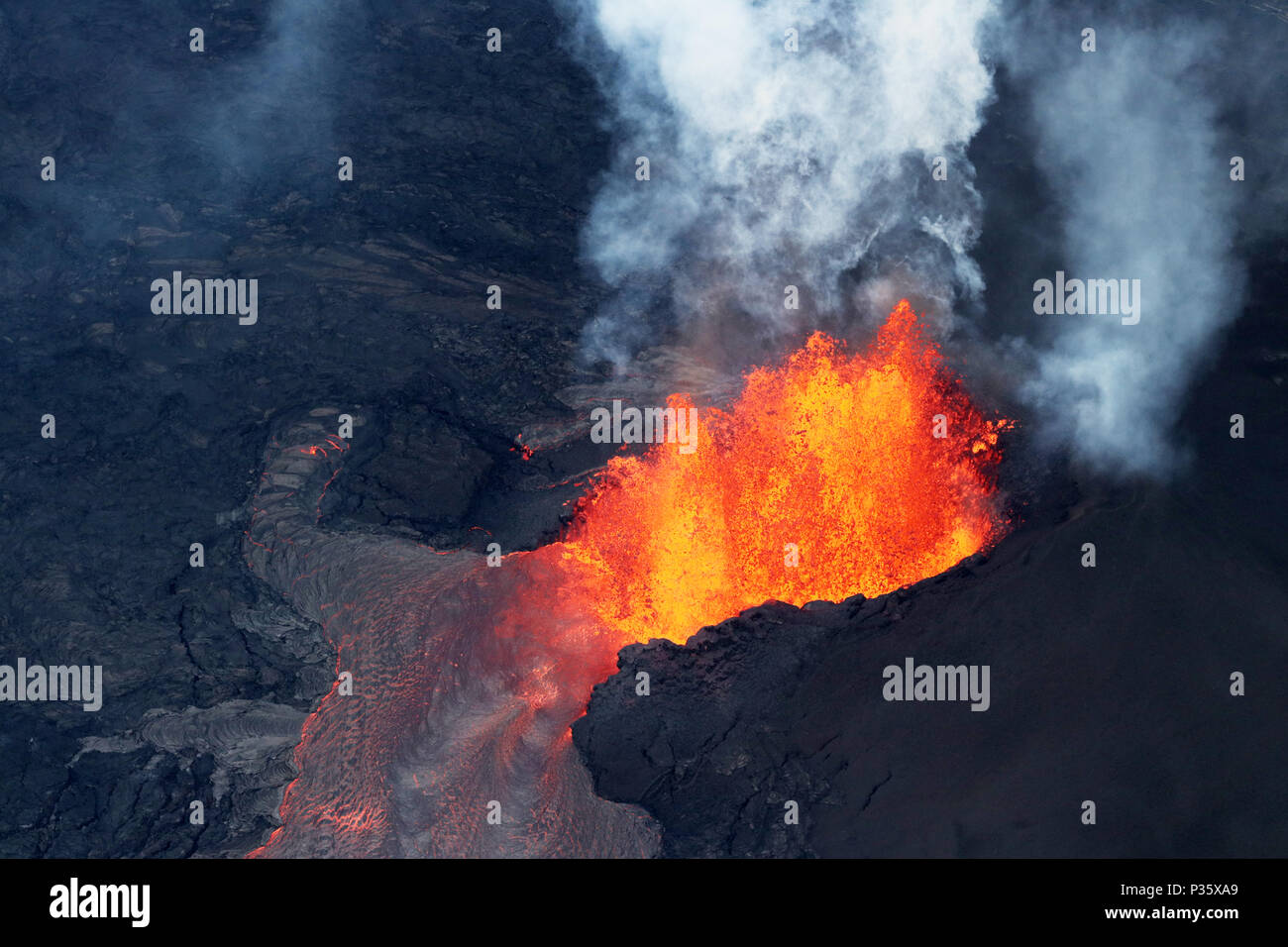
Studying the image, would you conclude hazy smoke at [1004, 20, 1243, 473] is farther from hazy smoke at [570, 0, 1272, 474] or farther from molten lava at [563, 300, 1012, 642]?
molten lava at [563, 300, 1012, 642]

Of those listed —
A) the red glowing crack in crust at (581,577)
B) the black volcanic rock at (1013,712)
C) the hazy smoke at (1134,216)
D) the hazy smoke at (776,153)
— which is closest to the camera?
the black volcanic rock at (1013,712)

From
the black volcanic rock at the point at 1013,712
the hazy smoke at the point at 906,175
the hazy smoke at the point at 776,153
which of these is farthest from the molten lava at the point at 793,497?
the black volcanic rock at the point at 1013,712

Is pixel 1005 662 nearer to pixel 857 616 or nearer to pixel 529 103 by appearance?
pixel 857 616

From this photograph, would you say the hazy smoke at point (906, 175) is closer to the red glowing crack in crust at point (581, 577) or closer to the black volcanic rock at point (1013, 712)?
the red glowing crack in crust at point (581, 577)

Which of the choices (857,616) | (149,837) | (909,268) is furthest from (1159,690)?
(149,837)

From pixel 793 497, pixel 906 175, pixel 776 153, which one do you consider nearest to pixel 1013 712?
pixel 793 497

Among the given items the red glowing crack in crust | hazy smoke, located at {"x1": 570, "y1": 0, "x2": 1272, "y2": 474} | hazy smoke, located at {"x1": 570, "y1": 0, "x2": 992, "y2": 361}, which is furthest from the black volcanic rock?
hazy smoke, located at {"x1": 570, "y1": 0, "x2": 992, "y2": 361}
